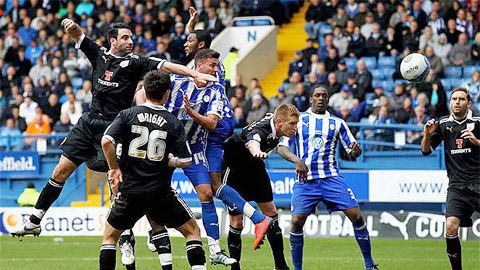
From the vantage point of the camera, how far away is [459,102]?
1243 cm

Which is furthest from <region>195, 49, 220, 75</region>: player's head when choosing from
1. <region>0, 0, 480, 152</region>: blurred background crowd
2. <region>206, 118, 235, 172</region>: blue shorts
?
<region>0, 0, 480, 152</region>: blurred background crowd

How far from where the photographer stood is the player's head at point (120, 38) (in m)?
11.9

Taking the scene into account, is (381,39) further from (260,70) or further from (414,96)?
(260,70)

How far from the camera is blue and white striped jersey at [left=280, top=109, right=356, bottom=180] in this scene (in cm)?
1257

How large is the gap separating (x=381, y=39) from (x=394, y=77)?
114cm

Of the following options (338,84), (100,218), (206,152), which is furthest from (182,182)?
(206,152)

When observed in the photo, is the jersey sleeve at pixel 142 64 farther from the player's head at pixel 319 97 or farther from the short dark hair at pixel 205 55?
the player's head at pixel 319 97

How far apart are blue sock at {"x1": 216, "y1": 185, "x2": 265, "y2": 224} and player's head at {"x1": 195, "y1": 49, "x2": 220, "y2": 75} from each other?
Result: 1.41 metres

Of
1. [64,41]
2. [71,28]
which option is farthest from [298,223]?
[64,41]

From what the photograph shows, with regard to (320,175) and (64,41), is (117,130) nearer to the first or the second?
(320,175)

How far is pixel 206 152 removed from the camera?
482 inches

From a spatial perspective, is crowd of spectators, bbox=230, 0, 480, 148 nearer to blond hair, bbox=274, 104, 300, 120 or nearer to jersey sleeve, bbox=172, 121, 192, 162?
blond hair, bbox=274, 104, 300, 120

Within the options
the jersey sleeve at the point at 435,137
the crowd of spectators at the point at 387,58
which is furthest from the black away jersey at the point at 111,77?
the crowd of spectators at the point at 387,58

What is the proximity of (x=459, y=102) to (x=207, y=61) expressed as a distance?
3168mm
